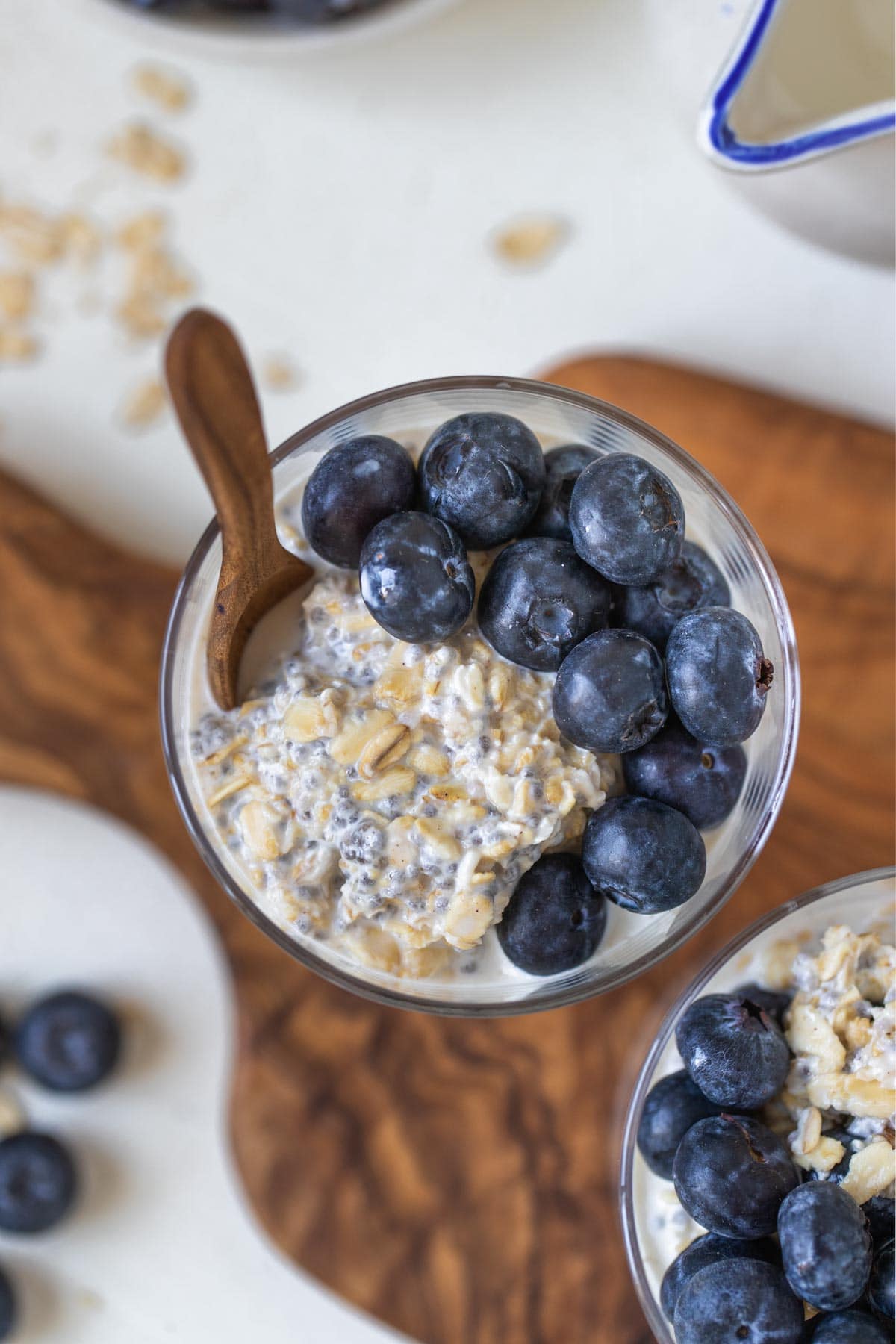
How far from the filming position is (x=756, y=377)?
1.19 metres

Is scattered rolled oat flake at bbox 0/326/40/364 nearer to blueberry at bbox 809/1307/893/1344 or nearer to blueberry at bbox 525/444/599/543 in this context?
blueberry at bbox 525/444/599/543

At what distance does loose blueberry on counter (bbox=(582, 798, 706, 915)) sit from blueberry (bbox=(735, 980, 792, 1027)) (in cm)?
14

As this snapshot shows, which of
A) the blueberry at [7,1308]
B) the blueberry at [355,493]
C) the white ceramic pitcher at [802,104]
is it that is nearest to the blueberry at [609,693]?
the blueberry at [355,493]

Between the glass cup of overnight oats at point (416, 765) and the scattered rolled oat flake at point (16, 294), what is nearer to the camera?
the glass cup of overnight oats at point (416, 765)

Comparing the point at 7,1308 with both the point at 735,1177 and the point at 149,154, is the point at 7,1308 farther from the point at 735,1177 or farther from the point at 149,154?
the point at 149,154

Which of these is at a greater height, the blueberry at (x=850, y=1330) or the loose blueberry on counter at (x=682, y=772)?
the loose blueberry on counter at (x=682, y=772)

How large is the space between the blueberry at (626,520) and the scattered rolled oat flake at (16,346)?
72 centimetres

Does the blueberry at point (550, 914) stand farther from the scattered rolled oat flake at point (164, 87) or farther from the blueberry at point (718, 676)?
the scattered rolled oat flake at point (164, 87)

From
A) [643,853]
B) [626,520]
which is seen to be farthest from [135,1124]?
[626,520]

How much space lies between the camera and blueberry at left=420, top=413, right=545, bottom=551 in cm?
80

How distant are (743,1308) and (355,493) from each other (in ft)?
1.97

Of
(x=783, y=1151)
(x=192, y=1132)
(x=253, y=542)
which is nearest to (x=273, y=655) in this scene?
(x=253, y=542)

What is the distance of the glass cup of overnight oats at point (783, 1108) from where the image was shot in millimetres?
819

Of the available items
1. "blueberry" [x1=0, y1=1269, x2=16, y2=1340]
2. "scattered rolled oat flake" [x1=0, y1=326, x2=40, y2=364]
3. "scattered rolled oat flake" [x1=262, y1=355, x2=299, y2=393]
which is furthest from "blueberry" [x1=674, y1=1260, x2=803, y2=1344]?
"scattered rolled oat flake" [x1=0, y1=326, x2=40, y2=364]
